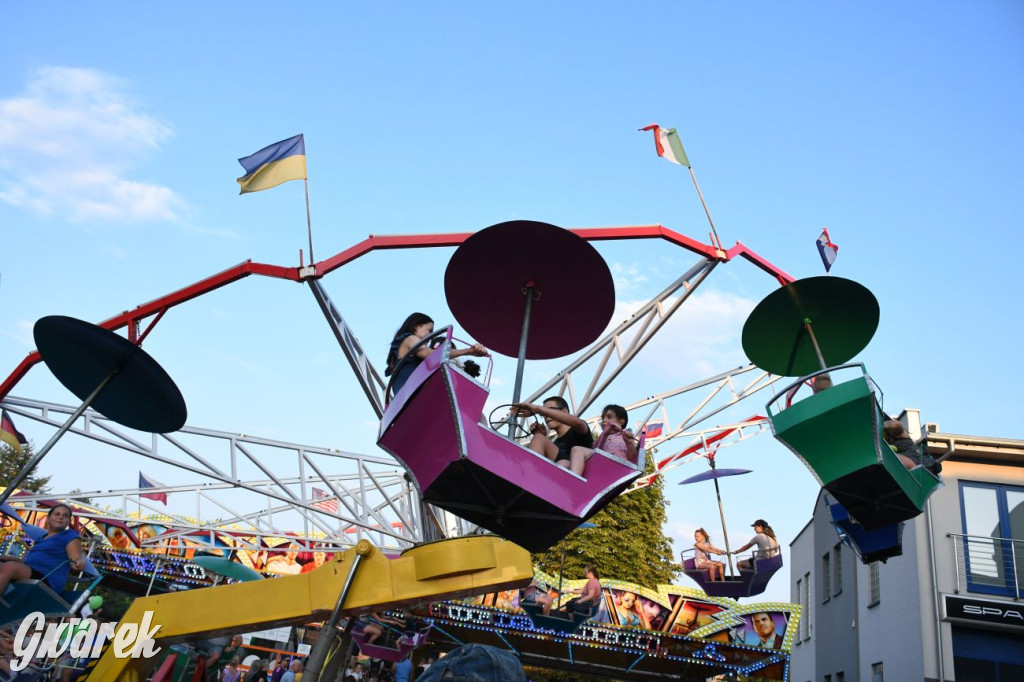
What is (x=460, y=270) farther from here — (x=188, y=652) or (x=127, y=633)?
(x=127, y=633)

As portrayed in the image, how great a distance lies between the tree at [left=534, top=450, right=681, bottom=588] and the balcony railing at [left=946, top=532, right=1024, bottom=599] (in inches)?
612

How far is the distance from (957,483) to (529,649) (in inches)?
414

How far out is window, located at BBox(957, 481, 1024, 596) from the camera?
18.8 meters

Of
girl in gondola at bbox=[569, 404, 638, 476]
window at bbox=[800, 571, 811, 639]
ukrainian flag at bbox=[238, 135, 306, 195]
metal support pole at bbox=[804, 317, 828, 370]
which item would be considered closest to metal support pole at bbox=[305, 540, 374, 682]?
girl in gondola at bbox=[569, 404, 638, 476]

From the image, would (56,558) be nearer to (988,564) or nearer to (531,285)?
(531,285)

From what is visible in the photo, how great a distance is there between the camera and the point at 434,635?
1739 centimetres

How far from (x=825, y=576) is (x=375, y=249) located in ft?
71.4

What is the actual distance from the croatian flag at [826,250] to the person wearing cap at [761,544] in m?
6.08

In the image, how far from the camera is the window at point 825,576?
27.2 m

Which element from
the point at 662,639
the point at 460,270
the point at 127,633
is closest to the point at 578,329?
the point at 460,270

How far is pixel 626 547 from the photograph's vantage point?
116 feet

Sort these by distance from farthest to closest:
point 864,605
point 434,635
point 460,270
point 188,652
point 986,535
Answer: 1. point 864,605
2. point 986,535
3. point 434,635
4. point 460,270
5. point 188,652

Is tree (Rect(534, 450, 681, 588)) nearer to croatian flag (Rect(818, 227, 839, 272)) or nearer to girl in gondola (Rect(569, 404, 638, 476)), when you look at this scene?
croatian flag (Rect(818, 227, 839, 272))

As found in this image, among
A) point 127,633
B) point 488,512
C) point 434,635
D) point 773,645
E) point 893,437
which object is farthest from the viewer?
point 434,635
